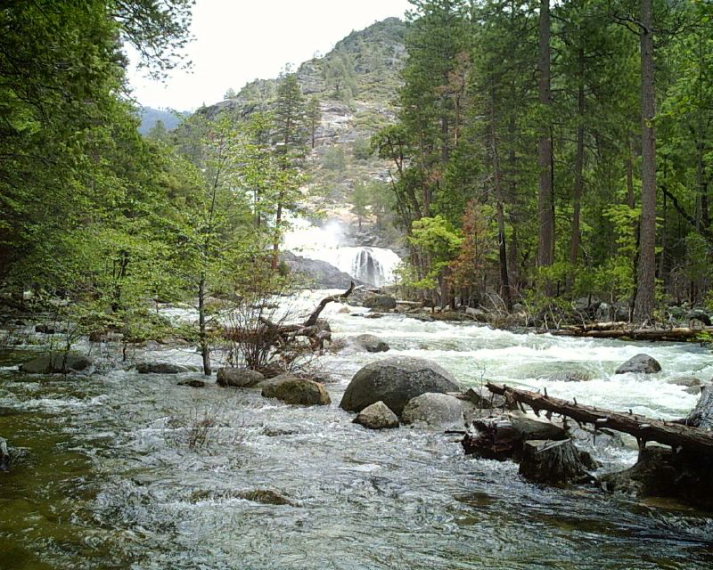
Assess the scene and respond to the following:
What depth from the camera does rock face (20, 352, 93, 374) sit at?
9.71 meters

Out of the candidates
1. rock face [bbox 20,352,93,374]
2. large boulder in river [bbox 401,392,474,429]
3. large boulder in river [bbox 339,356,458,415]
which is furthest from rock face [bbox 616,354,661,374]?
rock face [bbox 20,352,93,374]

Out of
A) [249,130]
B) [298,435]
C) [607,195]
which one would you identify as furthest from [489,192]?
[298,435]

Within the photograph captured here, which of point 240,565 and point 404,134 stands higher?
point 404,134

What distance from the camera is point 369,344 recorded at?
1496 centimetres

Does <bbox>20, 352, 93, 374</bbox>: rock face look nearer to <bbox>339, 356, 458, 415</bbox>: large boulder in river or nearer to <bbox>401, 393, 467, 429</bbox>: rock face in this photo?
<bbox>339, 356, 458, 415</bbox>: large boulder in river

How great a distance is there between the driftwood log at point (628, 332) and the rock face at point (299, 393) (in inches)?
408

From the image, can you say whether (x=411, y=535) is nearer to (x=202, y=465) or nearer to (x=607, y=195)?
(x=202, y=465)

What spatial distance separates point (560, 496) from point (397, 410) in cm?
345

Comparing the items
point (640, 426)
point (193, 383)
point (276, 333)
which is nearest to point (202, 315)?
point (193, 383)

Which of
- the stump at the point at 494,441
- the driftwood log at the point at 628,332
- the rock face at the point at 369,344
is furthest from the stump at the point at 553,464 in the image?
the driftwood log at the point at 628,332

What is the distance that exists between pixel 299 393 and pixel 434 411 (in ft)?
7.46

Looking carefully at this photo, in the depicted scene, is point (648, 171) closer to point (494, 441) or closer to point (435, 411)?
point (435, 411)

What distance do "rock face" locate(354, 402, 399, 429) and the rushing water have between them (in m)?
0.16

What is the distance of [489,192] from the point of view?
24.6 meters
